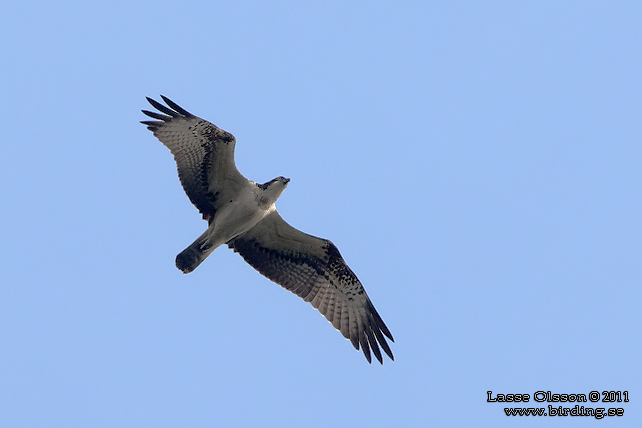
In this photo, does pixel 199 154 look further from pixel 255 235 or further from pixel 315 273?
pixel 315 273

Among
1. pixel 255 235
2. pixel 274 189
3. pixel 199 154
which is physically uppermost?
pixel 199 154

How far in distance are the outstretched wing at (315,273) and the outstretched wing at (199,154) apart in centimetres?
78

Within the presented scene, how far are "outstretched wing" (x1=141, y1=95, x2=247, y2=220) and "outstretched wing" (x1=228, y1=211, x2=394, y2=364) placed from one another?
781 mm

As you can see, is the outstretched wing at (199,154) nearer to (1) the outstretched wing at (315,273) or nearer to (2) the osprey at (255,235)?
(2) the osprey at (255,235)

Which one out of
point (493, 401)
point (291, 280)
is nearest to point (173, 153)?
point (291, 280)

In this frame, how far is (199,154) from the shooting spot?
9438 mm

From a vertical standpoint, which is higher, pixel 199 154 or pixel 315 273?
pixel 199 154

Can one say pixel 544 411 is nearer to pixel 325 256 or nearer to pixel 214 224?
Result: pixel 325 256

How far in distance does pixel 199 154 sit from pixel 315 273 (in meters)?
2.53

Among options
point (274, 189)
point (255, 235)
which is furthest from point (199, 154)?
point (255, 235)

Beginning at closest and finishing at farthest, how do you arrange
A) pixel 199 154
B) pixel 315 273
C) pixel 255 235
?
pixel 199 154 < pixel 255 235 < pixel 315 273

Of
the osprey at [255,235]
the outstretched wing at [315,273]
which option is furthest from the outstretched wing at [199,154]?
the outstretched wing at [315,273]

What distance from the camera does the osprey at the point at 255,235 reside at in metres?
9.31

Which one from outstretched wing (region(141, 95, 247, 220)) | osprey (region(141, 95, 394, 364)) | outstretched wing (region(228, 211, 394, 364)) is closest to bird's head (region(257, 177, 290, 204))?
osprey (region(141, 95, 394, 364))
